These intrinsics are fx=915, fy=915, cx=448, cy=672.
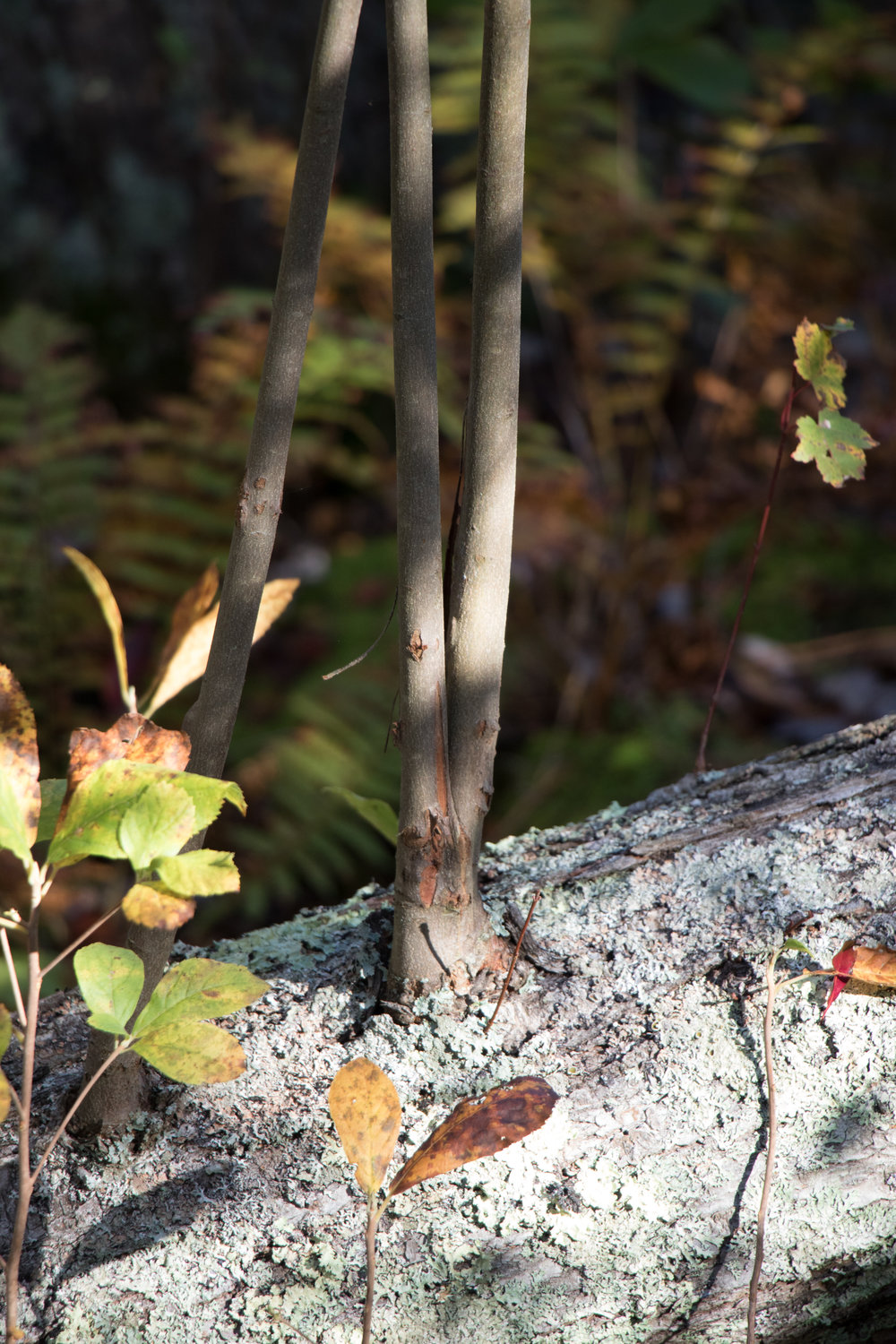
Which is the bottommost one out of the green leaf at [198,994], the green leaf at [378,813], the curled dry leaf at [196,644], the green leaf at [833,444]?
the green leaf at [198,994]

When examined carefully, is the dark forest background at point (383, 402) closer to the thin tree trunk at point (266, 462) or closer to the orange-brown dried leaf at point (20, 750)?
the thin tree trunk at point (266, 462)

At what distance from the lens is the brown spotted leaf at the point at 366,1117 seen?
0.62 metres

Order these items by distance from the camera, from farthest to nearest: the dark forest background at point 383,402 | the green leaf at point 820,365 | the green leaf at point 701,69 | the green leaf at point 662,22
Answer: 1. the green leaf at point 662,22
2. the green leaf at point 701,69
3. the dark forest background at point 383,402
4. the green leaf at point 820,365

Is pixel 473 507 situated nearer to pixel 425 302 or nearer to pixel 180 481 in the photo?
pixel 425 302

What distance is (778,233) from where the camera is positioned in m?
3.15

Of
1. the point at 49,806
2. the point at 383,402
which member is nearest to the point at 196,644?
the point at 49,806

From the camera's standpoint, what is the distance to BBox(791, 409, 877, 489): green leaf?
0.83 meters

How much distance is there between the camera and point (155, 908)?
20.9 inches

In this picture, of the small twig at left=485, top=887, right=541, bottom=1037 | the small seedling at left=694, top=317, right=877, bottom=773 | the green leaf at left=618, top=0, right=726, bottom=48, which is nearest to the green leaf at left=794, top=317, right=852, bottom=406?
the small seedling at left=694, top=317, right=877, bottom=773

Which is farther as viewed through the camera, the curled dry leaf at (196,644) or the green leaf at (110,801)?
the curled dry leaf at (196,644)

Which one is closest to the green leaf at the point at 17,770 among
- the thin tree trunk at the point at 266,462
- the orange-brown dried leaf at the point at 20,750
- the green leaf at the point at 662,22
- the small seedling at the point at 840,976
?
the orange-brown dried leaf at the point at 20,750

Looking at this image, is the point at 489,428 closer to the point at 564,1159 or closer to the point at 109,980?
the point at 109,980

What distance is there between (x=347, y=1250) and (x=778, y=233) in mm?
3358

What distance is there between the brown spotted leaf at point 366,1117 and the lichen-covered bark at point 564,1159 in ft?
0.38
